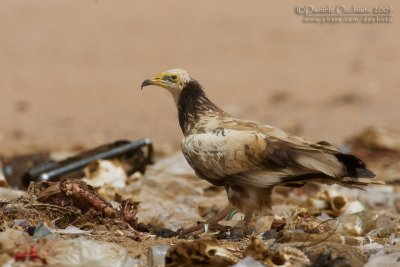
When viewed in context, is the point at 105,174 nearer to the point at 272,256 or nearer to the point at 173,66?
the point at 272,256

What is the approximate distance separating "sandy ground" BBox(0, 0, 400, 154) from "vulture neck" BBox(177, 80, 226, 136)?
449 centimetres

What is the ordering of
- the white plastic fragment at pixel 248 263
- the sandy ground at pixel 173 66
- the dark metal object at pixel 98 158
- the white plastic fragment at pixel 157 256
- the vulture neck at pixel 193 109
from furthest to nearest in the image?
1. the sandy ground at pixel 173 66
2. the dark metal object at pixel 98 158
3. the vulture neck at pixel 193 109
4. the white plastic fragment at pixel 157 256
5. the white plastic fragment at pixel 248 263

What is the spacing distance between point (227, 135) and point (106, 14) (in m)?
16.5

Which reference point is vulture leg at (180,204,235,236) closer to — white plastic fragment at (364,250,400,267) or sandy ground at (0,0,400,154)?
white plastic fragment at (364,250,400,267)

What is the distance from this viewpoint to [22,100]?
15.5m

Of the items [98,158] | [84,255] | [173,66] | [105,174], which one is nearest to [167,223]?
[105,174]

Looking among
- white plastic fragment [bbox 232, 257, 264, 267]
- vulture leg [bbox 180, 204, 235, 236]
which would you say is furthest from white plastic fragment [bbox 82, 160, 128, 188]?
white plastic fragment [bbox 232, 257, 264, 267]

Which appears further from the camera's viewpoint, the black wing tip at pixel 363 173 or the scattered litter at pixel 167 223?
the black wing tip at pixel 363 173

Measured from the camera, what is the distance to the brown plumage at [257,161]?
5.64 meters

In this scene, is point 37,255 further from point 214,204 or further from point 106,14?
point 106,14

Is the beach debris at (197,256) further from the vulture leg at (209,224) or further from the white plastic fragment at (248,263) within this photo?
the vulture leg at (209,224)

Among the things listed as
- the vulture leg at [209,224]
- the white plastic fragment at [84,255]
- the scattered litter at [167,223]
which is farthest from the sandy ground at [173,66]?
the white plastic fragment at [84,255]

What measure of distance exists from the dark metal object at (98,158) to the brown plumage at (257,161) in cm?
178

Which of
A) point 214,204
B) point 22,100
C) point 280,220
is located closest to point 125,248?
point 280,220
